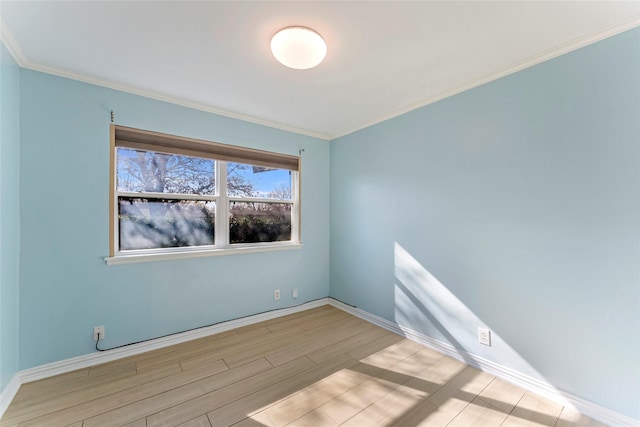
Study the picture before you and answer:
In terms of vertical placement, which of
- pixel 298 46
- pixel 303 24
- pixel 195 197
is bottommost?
pixel 195 197

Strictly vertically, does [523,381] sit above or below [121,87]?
below

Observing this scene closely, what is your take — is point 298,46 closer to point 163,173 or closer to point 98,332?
point 163,173

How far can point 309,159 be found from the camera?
360 cm

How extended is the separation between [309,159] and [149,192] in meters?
1.96

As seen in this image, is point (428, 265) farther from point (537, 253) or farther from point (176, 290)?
point (176, 290)

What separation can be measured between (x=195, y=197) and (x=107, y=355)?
1605 millimetres

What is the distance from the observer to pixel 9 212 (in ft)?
5.83

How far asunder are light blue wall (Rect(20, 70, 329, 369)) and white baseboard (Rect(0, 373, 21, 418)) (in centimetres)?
12

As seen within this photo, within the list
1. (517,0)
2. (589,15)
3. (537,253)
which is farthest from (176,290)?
(589,15)

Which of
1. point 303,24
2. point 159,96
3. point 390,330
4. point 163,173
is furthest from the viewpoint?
point 390,330

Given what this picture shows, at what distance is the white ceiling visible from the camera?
1457 mm

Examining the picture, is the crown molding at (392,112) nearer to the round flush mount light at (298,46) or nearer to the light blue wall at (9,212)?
the light blue wall at (9,212)

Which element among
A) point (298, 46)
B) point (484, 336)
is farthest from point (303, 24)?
point (484, 336)

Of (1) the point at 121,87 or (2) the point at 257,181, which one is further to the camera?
(2) the point at 257,181
